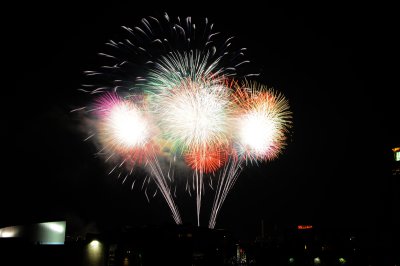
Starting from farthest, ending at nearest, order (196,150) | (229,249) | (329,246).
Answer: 1. (329,246)
2. (229,249)
3. (196,150)

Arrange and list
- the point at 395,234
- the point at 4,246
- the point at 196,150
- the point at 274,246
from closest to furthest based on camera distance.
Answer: the point at 4,246 < the point at 196,150 < the point at 395,234 < the point at 274,246

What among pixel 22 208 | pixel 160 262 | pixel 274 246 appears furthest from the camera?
pixel 274 246

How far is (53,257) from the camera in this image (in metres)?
21.9

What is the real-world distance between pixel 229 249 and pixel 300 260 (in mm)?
21362

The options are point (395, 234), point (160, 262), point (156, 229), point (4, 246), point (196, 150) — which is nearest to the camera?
point (4, 246)

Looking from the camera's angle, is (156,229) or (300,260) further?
(300,260)

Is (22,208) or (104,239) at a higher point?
(22,208)

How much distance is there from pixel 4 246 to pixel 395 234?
48.7 m

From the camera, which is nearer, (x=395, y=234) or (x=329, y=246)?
(x=395, y=234)

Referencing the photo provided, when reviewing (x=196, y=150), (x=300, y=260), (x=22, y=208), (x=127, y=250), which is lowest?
(x=300, y=260)

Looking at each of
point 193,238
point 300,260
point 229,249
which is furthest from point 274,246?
point 193,238

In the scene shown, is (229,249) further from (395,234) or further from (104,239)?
(395,234)

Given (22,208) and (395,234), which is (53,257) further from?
(395,234)

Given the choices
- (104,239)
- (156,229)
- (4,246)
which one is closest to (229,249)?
(156,229)
